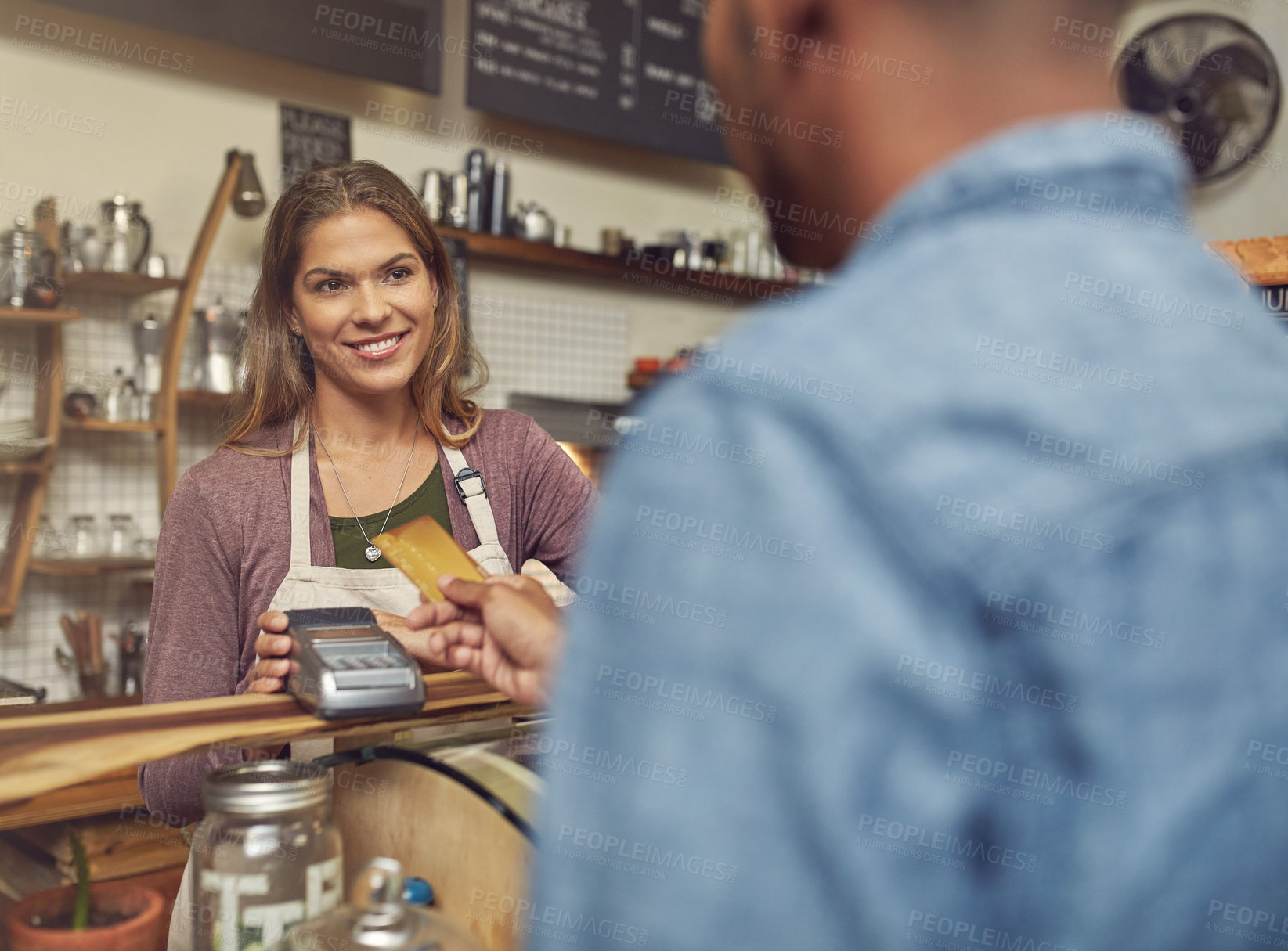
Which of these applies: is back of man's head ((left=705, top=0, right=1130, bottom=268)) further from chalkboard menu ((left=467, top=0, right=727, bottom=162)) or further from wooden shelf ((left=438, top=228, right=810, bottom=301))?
chalkboard menu ((left=467, top=0, right=727, bottom=162))

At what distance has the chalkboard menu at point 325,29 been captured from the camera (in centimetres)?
292

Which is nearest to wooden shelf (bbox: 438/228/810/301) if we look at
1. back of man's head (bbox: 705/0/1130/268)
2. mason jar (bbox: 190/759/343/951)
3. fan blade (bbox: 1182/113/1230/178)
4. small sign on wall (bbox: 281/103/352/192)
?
small sign on wall (bbox: 281/103/352/192)

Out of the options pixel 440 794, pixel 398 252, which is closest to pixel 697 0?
pixel 398 252

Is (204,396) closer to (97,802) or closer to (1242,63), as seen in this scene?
(97,802)

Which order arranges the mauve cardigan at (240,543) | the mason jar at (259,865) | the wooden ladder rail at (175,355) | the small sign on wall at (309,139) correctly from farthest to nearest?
the small sign on wall at (309,139)
the wooden ladder rail at (175,355)
the mauve cardigan at (240,543)
the mason jar at (259,865)

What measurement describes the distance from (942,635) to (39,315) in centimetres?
288

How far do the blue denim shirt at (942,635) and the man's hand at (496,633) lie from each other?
67 centimetres

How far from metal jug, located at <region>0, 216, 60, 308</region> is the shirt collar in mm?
2814

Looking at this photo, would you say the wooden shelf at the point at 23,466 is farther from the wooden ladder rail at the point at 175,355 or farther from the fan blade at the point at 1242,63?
the fan blade at the point at 1242,63

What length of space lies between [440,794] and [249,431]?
3.37ft

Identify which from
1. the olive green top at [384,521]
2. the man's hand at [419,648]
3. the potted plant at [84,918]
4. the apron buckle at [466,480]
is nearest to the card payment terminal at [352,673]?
the man's hand at [419,648]

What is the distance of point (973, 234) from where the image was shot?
34cm

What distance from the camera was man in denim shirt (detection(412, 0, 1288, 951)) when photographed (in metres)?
0.30

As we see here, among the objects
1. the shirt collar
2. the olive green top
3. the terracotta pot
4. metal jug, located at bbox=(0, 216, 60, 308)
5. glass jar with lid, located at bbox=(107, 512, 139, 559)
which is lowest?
the terracotta pot
